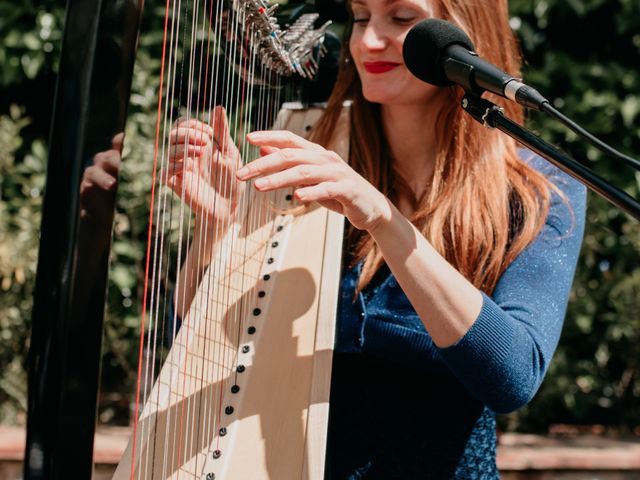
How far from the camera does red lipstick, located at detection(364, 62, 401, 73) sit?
1558 millimetres

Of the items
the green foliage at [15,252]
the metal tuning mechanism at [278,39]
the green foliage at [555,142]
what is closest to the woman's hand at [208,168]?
the metal tuning mechanism at [278,39]

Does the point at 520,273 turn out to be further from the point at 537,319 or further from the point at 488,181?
the point at 488,181

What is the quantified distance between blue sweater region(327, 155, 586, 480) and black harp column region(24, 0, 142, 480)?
30.2 inches

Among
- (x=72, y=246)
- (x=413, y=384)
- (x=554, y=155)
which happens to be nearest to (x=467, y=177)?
(x=413, y=384)

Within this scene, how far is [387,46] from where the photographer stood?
1.55 meters

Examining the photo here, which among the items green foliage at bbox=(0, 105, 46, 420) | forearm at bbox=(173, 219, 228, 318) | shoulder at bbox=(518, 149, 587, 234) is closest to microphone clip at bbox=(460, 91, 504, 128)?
shoulder at bbox=(518, 149, 587, 234)

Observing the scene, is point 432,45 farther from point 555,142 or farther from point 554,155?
point 555,142

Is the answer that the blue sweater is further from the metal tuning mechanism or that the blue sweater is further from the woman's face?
the metal tuning mechanism

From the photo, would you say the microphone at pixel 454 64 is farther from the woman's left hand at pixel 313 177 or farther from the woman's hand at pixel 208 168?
the woman's hand at pixel 208 168

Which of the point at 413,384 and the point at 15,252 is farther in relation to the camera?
the point at 15,252

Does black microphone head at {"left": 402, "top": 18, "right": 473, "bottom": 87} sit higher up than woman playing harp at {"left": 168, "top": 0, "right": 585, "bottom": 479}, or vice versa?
black microphone head at {"left": 402, "top": 18, "right": 473, "bottom": 87}

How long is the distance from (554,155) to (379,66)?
68cm

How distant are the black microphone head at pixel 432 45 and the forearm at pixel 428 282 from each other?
0.20 metres

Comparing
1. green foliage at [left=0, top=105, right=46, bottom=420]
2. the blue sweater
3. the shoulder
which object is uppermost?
the shoulder
